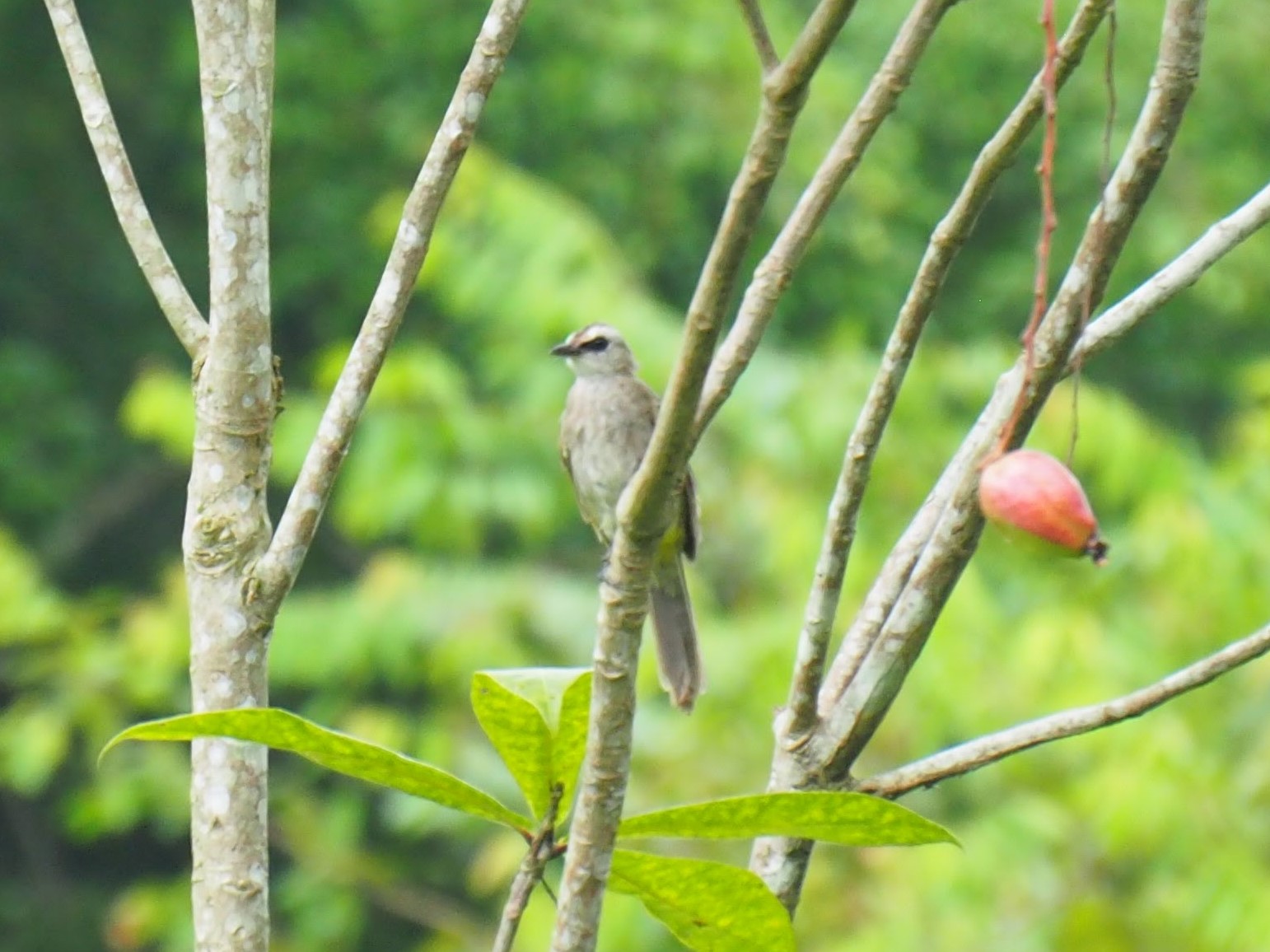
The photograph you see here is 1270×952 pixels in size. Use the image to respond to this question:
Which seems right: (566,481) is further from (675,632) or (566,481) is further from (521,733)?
(521,733)

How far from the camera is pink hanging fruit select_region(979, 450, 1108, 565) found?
1.05 metres

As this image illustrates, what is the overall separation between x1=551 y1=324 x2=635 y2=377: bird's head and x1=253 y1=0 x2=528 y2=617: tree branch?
7.92ft

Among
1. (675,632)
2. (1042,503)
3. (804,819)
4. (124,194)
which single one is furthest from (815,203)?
(675,632)

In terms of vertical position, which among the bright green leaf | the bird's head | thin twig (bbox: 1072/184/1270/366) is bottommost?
the bright green leaf

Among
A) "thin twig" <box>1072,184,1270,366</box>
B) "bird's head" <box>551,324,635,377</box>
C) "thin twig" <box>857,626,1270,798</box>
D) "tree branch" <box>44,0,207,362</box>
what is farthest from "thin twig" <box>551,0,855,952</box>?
"bird's head" <box>551,324,635,377</box>

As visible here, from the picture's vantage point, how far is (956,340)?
29.7ft

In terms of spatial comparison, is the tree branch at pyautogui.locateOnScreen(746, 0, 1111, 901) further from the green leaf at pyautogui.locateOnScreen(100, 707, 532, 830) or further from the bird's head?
the bird's head

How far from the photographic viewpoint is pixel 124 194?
1562 millimetres

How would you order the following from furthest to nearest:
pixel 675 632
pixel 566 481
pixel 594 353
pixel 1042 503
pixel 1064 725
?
pixel 566 481 → pixel 594 353 → pixel 675 632 → pixel 1064 725 → pixel 1042 503

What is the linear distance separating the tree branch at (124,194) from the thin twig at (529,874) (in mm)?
485

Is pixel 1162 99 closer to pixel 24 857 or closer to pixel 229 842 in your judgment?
pixel 229 842

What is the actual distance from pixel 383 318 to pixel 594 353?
2511 millimetres

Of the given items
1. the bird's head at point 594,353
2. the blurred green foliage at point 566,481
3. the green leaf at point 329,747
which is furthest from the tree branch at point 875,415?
the blurred green foliage at point 566,481

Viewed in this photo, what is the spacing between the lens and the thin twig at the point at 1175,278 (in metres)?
1.33
